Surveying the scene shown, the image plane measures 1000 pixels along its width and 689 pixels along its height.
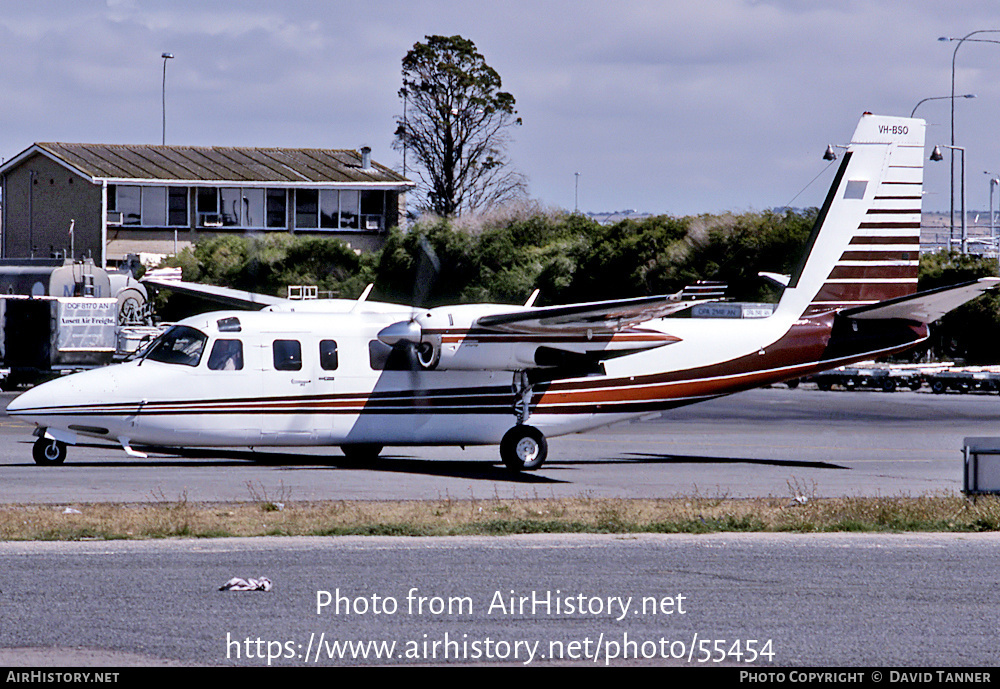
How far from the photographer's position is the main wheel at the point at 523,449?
18.9 meters

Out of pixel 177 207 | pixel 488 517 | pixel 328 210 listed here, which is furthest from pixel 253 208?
pixel 488 517

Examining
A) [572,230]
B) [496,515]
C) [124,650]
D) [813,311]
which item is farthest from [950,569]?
[572,230]

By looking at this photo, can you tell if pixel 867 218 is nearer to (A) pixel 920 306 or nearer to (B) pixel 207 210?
(A) pixel 920 306

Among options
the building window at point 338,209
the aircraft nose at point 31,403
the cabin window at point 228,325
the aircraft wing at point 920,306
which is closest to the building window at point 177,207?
Result: the building window at point 338,209

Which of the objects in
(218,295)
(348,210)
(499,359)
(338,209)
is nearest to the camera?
(499,359)

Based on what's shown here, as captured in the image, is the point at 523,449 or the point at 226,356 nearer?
the point at 226,356

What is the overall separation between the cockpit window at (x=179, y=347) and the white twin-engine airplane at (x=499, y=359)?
0.9 inches

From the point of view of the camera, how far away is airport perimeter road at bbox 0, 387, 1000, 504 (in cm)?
1609

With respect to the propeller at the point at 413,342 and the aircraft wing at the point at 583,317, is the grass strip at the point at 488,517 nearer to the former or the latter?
the aircraft wing at the point at 583,317

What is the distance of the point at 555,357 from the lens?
1920 centimetres

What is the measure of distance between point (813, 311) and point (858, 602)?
12266 mm

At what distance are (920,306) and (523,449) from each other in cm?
722

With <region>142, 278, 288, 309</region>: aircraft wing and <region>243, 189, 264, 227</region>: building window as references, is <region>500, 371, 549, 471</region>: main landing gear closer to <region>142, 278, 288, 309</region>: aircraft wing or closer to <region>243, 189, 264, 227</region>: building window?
<region>142, 278, 288, 309</region>: aircraft wing

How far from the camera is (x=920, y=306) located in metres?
19.4
